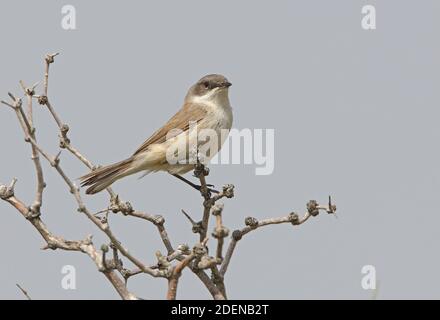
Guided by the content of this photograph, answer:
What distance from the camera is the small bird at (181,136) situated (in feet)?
24.2

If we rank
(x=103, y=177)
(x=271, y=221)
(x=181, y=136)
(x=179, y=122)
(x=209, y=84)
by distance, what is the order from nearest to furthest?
(x=271, y=221) < (x=103, y=177) < (x=181, y=136) < (x=179, y=122) < (x=209, y=84)

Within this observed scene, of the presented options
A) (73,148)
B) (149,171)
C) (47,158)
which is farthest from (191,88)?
(47,158)

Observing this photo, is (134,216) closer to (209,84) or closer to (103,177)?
(103,177)

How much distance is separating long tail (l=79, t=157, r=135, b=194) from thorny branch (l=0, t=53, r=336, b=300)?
1.43 metres

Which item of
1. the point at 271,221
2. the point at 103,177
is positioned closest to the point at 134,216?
the point at 271,221

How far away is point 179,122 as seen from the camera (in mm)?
7832

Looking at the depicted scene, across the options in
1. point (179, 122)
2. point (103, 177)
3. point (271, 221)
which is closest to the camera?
point (271, 221)

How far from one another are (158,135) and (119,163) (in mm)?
569

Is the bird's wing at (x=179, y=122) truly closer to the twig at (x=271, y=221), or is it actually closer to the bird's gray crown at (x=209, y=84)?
the bird's gray crown at (x=209, y=84)

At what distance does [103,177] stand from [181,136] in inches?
41.5

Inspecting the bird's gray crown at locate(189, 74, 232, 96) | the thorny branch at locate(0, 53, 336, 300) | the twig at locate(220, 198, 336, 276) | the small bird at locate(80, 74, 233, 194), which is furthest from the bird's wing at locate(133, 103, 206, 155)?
the twig at locate(220, 198, 336, 276)

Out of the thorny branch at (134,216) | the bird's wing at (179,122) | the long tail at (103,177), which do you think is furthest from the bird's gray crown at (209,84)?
the thorny branch at (134,216)
